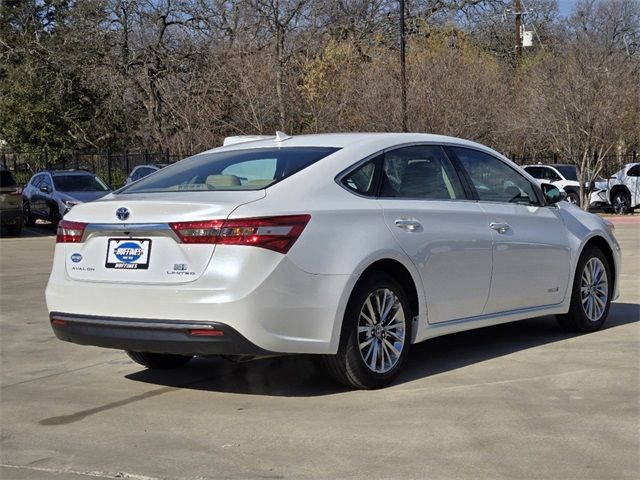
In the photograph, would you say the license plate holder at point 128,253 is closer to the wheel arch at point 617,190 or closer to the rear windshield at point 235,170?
the rear windshield at point 235,170

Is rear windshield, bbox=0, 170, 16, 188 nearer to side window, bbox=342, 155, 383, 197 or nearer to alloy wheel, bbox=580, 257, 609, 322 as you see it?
alloy wheel, bbox=580, 257, 609, 322

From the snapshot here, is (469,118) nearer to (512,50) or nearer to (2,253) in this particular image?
(2,253)

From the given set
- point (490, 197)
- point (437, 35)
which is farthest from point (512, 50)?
point (490, 197)

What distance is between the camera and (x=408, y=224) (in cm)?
652

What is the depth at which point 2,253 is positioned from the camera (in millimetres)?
18469

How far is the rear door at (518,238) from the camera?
729 centimetres

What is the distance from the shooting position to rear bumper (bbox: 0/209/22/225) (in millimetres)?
22594

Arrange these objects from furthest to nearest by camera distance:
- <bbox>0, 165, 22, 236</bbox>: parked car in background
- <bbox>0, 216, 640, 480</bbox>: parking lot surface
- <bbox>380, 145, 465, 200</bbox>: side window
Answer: <bbox>0, 165, 22, 236</bbox>: parked car in background, <bbox>380, 145, 465, 200</bbox>: side window, <bbox>0, 216, 640, 480</bbox>: parking lot surface

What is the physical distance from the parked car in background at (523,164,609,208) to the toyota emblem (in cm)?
2518

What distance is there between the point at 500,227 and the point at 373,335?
156cm

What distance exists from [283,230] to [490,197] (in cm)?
229

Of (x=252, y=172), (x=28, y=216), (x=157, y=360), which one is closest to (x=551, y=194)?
(x=252, y=172)

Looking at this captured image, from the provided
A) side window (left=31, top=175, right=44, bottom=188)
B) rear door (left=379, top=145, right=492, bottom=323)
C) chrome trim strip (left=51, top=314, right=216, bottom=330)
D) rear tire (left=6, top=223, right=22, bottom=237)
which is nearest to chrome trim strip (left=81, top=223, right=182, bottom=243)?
chrome trim strip (left=51, top=314, right=216, bottom=330)

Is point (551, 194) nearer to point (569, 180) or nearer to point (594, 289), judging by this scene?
point (594, 289)
